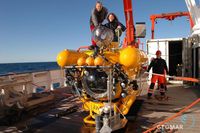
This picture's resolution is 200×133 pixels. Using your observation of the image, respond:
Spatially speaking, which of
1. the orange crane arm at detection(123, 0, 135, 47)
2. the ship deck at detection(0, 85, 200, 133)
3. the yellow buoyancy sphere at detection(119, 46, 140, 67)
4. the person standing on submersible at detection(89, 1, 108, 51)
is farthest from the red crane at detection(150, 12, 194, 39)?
the yellow buoyancy sphere at detection(119, 46, 140, 67)

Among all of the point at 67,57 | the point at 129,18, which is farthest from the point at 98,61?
the point at 129,18

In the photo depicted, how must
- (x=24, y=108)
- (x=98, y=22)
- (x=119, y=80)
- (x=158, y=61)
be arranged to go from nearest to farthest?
(x=119, y=80) → (x=98, y=22) → (x=24, y=108) → (x=158, y=61)

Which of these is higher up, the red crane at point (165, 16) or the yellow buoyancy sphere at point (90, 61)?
the red crane at point (165, 16)

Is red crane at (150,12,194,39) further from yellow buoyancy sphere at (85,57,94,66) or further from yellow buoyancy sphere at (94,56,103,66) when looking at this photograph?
yellow buoyancy sphere at (94,56,103,66)

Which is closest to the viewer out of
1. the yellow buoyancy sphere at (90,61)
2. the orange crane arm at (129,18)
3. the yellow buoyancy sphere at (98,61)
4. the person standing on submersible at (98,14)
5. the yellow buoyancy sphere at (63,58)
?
the yellow buoyancy sphere at (98,61)

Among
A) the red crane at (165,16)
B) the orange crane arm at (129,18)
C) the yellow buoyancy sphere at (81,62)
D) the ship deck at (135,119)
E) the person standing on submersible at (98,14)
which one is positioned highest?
the red crane at (165,16)

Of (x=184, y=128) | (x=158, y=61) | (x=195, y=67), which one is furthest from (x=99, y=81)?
(x=195, y=67)

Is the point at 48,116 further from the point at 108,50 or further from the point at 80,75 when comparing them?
the point at 108,50

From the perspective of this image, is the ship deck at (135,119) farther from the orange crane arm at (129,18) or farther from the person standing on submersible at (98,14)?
the orange crane arm at (129,18)

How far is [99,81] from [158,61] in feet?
13.6

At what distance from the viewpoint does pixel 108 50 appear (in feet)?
16.8

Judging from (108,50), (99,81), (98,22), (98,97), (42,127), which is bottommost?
(42,127)

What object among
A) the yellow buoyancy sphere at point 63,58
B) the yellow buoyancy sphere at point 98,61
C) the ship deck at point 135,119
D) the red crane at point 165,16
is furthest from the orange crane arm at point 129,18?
the yellow buoyancy sphere at point 98,61

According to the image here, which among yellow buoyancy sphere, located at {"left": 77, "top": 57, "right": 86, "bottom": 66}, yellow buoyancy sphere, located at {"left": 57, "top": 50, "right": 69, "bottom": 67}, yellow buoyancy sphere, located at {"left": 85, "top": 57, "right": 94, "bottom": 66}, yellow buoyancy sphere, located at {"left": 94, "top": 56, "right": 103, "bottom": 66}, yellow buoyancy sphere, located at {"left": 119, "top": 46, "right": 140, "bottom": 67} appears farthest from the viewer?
yellow buoyancy sphere, located at {"left": 57, "top": 50, "right": 69, "bottom": 67}
